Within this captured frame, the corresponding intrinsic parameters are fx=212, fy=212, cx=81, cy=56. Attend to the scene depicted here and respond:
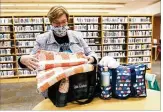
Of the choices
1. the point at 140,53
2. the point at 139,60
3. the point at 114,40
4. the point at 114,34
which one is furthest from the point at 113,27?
the point at 139,60

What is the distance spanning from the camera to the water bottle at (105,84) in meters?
1.33

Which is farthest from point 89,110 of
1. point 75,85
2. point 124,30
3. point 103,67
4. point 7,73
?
point 124,30

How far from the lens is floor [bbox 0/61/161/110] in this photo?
11.6ft

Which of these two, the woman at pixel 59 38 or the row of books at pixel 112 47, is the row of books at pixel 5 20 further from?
the woman at pixel 59 38

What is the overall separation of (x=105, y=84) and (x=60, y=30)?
1.62ft

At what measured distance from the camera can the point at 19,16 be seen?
18.4ft

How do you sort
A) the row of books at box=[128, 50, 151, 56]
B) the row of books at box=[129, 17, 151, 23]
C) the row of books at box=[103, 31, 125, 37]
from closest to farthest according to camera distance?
the row of books at box=[103, 31, 125, 37], the row of books at box=[129, 17, 151, 23], the row of books at box=[128, 50, 151, 56]

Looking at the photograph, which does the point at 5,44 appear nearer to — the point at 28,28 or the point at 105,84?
the point at 28,28

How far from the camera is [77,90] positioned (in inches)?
49.6

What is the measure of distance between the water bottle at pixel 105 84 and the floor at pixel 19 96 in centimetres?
221

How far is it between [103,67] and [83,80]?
17cm

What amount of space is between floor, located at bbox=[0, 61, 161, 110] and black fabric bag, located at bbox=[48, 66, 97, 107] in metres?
2.19

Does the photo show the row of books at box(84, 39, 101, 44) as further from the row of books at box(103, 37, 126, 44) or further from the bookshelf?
the row of books at box(103, 37, 126, 44)

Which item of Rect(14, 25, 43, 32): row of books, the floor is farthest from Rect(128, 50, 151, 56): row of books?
Rect(14, 25, 43, 32): row of books
